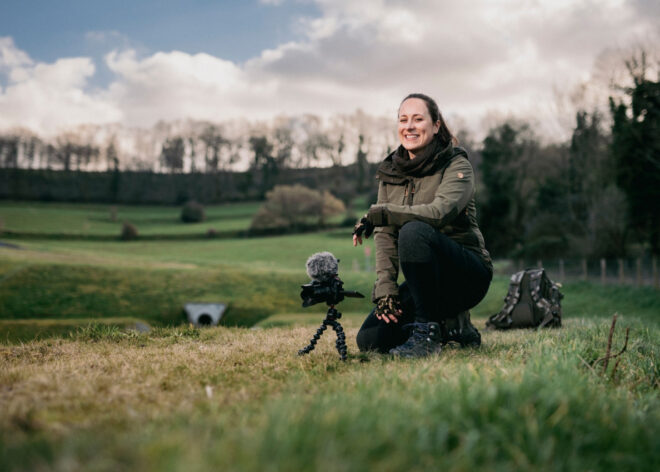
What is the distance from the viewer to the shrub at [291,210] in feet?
211

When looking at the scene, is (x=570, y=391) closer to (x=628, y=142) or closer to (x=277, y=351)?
(x=277, y=351)

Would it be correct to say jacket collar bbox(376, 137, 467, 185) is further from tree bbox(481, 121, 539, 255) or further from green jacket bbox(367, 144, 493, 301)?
tree bbox(481, 121, 539, 255)

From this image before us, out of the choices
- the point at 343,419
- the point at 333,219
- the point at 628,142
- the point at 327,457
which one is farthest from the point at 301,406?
the point at 333,219

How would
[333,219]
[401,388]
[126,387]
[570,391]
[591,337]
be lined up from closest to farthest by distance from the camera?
[570,391] < [401,388] < [126,387] < [591,337] < [333,219]

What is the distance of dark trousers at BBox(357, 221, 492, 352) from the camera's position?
4062 mm

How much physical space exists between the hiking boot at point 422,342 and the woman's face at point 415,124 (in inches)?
65.8

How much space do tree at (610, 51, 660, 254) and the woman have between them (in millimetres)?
21170

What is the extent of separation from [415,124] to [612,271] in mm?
23566

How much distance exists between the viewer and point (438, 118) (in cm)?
467

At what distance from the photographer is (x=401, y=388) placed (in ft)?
8.75

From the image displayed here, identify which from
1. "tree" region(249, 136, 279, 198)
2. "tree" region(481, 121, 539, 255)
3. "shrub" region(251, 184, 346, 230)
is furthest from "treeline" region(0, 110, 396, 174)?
"tree" region(481, 121, 539, 255)

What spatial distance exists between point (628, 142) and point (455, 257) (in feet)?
76.3

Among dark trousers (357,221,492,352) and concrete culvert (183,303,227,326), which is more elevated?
dark trousers (357,221,492,352)

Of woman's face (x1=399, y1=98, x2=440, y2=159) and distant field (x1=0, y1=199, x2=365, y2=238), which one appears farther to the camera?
distant field (x1=0, y1=199, x2=365, y2=238)
